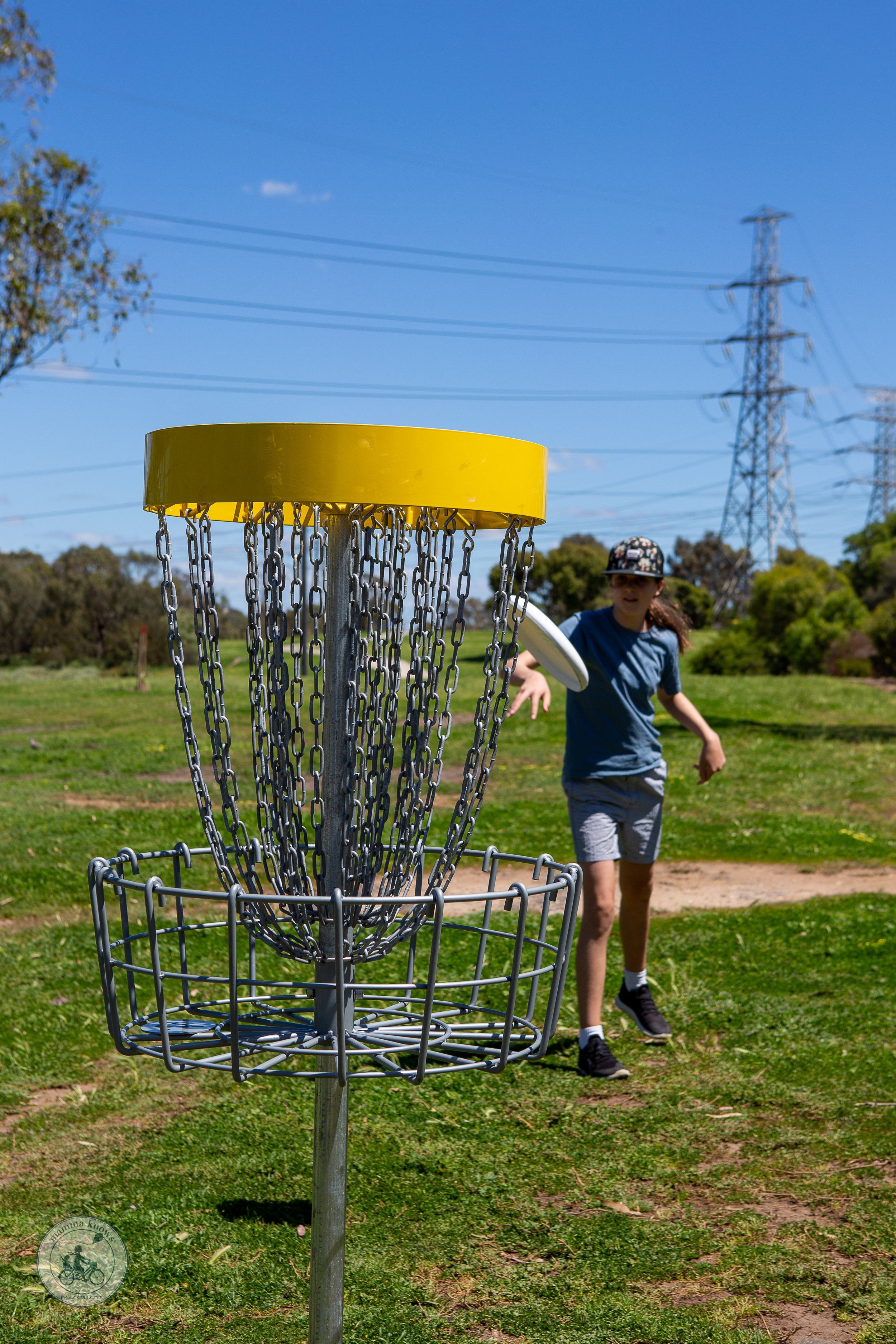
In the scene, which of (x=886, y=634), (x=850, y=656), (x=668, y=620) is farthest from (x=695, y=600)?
(x=668, y=620)

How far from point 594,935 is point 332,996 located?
286cm

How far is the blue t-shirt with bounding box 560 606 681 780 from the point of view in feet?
15.7

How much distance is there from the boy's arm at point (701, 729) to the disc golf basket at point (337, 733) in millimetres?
2962

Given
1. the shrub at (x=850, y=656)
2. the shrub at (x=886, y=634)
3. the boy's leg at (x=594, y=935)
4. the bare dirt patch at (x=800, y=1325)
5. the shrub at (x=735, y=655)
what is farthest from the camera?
the shrub at (x=735, y=655)

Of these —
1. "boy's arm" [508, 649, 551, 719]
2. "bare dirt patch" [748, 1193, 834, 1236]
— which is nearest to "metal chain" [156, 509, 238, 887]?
"boy's arm" [508, 649, 551, 719]

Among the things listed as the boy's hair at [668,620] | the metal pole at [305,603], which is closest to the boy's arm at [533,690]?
the metal pole at [305,603]

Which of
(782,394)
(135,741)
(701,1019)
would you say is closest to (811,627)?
(782,394)

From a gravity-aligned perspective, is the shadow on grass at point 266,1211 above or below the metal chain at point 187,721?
below

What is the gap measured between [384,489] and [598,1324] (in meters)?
2.45

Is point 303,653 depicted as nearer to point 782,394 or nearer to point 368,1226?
point 368,1226

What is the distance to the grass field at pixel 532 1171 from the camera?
318cm

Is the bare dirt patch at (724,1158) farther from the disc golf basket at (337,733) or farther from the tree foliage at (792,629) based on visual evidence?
the tree foliage at (792,629)

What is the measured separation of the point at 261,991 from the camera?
5422 millimetres

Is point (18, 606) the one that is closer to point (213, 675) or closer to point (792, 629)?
point (792, 629)
